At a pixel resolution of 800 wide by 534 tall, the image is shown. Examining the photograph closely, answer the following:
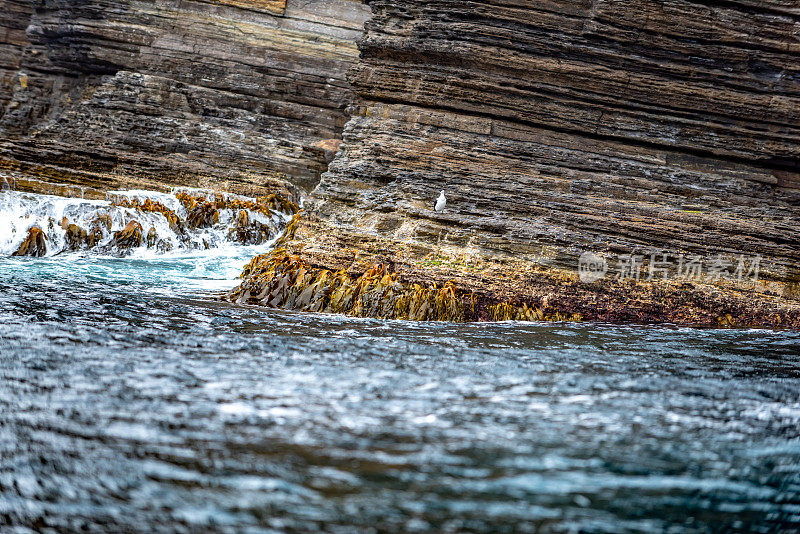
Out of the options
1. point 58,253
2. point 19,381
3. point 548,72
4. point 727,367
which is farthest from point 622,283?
point 58,253

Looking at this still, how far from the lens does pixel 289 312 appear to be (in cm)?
952

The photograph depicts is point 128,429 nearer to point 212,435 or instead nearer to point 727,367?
point 212,435

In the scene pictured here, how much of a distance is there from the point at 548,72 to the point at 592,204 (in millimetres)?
3603

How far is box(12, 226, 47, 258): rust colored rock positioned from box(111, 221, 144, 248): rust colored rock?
1.42m

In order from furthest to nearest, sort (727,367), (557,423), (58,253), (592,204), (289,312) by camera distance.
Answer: (58,253)
(592,204)
(289,312)
(727,367)
(557,423)

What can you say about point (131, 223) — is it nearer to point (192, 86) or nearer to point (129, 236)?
point (129, 236)

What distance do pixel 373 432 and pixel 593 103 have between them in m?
11.6

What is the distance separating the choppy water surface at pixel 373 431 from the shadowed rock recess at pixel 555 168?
2835 millimetres

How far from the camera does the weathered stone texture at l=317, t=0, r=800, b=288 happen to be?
524 inches

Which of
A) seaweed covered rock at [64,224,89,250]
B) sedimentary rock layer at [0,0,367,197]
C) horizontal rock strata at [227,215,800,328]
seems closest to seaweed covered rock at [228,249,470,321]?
horizontal rock strata at [227,215,800,328]

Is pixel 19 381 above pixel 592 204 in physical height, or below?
below

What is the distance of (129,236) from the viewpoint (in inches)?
575

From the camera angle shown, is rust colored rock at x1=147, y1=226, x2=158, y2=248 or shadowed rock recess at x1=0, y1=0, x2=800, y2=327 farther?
rust colored rock at x1=147, y1=226, x2=158, y2=248

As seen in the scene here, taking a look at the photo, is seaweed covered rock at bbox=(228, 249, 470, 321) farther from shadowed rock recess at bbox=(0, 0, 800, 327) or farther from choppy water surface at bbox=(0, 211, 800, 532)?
choppy water surface at bbox=(0, 211, 800, 532)
